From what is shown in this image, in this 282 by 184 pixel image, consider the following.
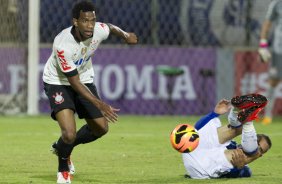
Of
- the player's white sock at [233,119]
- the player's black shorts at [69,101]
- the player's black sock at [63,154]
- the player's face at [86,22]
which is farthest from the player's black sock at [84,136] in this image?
the player's white sock at [233,119]

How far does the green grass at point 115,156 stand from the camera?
8922 millimetres

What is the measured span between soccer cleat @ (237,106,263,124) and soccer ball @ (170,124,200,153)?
43cm

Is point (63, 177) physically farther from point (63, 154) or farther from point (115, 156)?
point (115, 156)

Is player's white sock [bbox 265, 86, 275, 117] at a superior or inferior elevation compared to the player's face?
inferior

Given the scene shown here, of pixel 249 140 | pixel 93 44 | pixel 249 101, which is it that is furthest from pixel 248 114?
pixel 93 44

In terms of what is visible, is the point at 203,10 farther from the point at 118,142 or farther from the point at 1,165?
the point at 1,165

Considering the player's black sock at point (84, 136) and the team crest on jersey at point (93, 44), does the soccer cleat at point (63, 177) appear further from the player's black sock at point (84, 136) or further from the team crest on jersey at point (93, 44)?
the team crest on jersey at point (93, 44)

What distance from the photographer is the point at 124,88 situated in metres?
16.6

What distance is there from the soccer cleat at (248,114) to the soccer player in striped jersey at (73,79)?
1251 millimetres

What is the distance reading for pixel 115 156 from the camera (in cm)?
1088

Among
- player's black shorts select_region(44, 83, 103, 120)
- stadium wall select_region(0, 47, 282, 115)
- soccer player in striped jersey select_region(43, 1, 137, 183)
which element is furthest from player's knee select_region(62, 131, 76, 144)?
stadium wall select_region(0, 47, 282, 115)

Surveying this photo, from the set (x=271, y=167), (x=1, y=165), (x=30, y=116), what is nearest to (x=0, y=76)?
(x=30, y=116)

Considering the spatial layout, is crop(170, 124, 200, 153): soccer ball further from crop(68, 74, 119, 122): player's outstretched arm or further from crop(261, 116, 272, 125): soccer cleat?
crop(261, 116, 272, 125): soccer cleat

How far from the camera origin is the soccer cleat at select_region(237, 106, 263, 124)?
28.2ft
